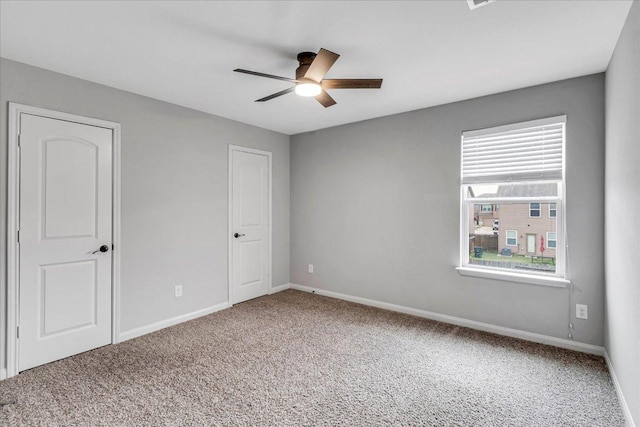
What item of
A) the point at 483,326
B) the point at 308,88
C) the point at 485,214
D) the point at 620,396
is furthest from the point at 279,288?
the point at 620,396

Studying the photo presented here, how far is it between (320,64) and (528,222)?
2552 mm

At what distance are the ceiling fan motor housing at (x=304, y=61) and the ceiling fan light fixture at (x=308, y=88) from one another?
6cm

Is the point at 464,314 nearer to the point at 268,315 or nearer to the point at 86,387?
the point at 268,315

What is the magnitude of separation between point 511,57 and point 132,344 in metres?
4.16

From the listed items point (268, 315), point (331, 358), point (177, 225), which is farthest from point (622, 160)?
point (177, 225)

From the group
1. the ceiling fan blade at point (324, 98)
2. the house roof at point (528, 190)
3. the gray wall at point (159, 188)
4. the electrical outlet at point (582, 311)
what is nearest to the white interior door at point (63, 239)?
the gray wall at point (159, 188)

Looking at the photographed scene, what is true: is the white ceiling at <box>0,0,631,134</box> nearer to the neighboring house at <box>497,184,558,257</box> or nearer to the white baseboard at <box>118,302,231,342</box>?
the neighboring house at <box>497,184,558,257</box>

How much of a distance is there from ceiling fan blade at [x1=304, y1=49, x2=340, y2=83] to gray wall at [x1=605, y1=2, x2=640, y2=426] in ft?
5.41

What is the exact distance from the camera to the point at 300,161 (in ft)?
16.4

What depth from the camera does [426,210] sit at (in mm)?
3760

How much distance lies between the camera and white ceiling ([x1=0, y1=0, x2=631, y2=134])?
6.24 feet

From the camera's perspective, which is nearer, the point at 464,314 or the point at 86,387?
the point at 86,387

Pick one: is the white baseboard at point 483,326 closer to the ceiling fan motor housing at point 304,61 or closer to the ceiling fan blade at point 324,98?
the ceiling fan blade at point 324,98

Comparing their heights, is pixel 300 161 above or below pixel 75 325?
above
